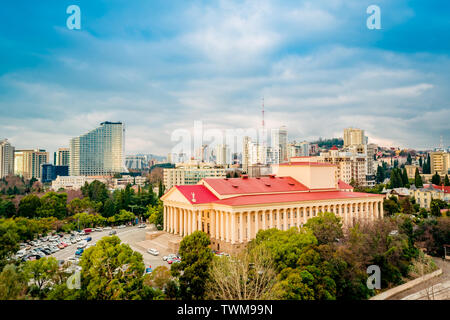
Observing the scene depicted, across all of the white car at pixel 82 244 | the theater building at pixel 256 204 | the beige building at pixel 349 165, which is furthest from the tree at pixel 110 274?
the beige building at pixel 349 165

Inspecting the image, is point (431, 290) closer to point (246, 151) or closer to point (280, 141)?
point (280, 141)

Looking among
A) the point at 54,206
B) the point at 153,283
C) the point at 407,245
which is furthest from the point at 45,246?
the point at 407,245

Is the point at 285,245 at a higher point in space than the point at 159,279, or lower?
higher

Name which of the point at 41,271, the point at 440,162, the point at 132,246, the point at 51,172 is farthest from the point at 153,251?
the point at 51,172

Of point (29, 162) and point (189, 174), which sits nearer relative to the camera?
point (29, 162)

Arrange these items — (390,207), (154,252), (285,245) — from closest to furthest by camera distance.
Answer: (285,245), (154,252), (390,207)

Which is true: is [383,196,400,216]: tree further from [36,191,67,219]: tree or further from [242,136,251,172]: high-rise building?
[36,191,67,219]: tree

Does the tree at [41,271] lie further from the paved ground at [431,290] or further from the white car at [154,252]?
the paved ground at [431,290]
